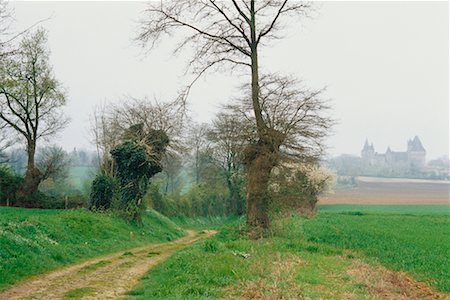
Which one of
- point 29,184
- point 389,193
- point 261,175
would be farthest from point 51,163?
point 389,193

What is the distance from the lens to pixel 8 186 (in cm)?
4262

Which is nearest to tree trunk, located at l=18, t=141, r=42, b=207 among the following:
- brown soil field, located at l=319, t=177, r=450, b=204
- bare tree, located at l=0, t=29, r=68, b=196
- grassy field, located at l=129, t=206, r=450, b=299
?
bare tree, located at l=0, t=29, r=68, b=196

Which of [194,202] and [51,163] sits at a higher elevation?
[51,163]

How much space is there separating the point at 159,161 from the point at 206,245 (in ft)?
55.6

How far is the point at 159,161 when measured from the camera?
32.3m

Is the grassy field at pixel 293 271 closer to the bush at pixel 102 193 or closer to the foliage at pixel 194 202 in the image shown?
the bush at pixel 102 193

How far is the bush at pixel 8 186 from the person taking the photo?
42369 mm

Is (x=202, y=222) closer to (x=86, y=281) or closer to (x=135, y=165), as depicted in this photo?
(x=135, y=165)

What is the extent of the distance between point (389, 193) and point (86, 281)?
9271 cm

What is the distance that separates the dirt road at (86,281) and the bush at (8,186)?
95.7 feet

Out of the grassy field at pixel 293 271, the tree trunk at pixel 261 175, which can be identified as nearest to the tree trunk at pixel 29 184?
the tree trunk at pixel 261 175

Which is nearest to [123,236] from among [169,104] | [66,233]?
[66,233]

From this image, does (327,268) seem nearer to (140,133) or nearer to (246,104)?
(246,104)

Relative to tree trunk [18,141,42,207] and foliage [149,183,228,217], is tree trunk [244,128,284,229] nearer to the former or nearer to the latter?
tree trunk [18,141,42,207]
